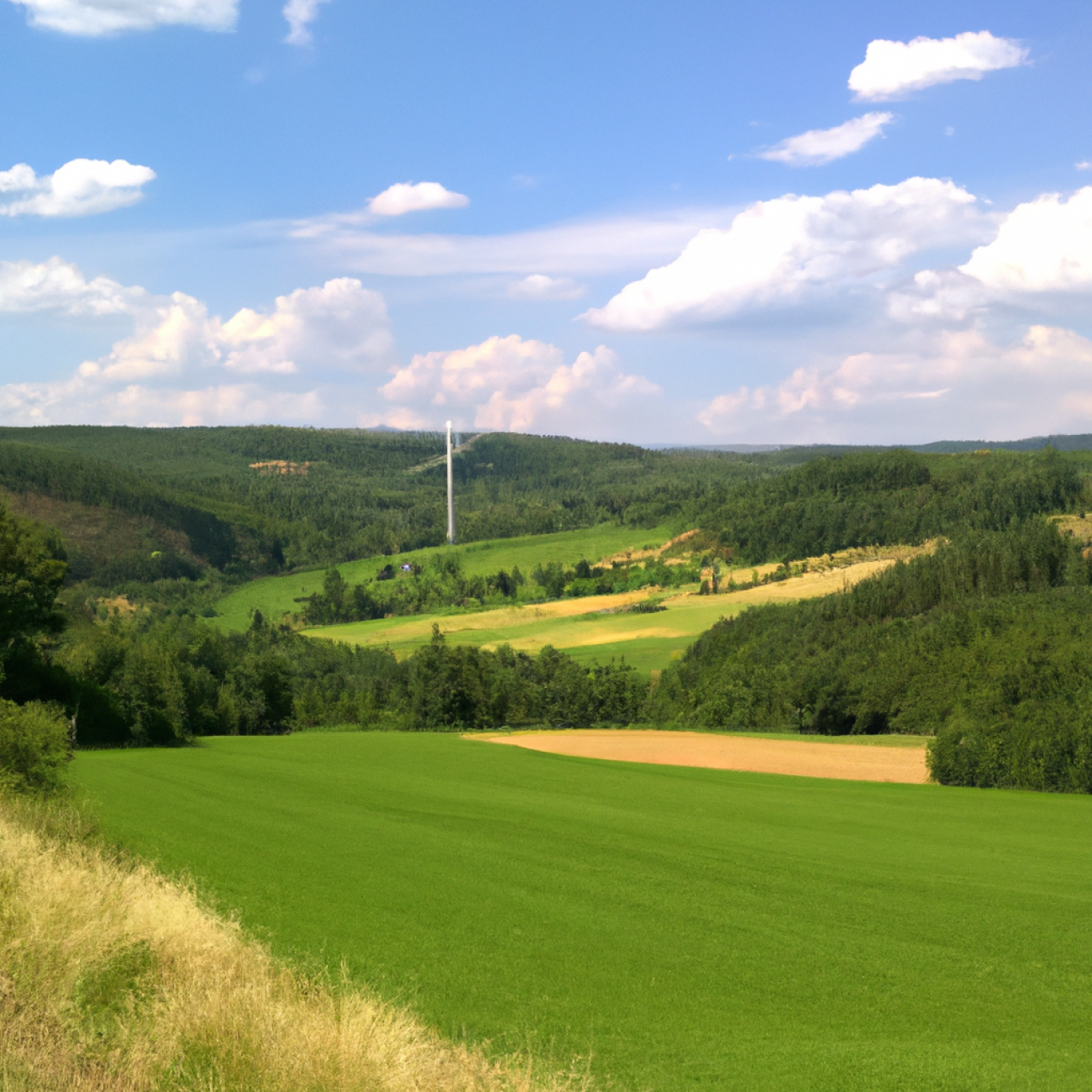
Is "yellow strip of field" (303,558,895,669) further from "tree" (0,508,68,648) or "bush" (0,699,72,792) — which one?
"bush" (0,699,72,792)

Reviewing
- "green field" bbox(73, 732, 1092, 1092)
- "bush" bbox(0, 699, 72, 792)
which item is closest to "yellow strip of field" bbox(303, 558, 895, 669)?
"green field" bbox(73, 732, 1092, 1092)

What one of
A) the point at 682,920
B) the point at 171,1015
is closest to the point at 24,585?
the point at 682,920

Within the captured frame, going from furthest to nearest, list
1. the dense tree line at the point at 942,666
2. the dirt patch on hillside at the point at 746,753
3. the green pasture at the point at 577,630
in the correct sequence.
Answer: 1. the green pasture at the point at 577,630
2. the dirt patch on hillside at the point at 746,753
3. the dense tree line at the point at 942,666

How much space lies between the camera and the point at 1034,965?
17844 mm

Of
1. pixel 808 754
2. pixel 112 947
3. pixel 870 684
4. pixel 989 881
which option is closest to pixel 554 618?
pixel 870 684

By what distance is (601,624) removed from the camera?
167m

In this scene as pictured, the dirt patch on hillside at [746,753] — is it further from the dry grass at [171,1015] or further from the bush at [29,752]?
the dry grass at [171,1015]

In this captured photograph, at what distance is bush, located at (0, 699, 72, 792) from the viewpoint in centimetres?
2825

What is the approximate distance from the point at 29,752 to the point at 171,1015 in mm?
20911

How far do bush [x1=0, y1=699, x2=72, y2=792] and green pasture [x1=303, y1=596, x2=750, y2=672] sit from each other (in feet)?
343

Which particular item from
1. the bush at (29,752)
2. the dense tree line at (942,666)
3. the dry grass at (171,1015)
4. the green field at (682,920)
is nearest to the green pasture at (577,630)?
the dense tree line at (942,666)

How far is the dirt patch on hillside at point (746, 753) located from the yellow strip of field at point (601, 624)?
65.2 m

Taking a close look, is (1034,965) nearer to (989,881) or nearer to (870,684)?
(989,881)

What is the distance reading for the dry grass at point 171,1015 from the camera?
1015 centimetres
